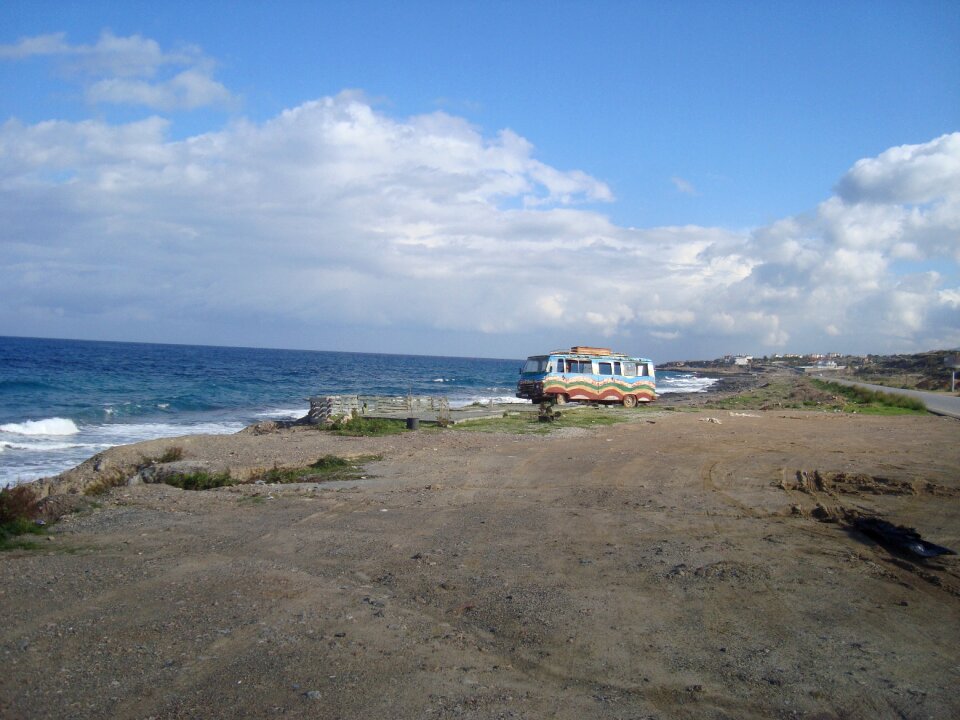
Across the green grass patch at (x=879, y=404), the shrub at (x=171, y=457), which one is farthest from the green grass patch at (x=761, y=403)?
the shrub at (x=171, y=457)

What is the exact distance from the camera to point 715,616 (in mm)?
6117

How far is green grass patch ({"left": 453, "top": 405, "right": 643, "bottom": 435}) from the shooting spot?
21859 millimetres

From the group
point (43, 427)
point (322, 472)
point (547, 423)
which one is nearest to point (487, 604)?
point (322, 472)

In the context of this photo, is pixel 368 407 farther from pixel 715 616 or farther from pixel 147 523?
pixel 715 616

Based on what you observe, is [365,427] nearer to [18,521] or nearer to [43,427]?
[18,521]

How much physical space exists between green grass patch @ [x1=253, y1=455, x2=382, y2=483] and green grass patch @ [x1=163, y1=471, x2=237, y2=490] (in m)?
0.71

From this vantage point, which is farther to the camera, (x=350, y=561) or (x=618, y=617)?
(x=350, y=561)

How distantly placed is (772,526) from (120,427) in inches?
1064

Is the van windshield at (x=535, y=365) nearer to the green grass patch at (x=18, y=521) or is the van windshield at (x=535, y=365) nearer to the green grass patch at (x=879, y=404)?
the green grass patch at (x=879, y=404)

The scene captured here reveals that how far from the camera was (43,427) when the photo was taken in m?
26.6

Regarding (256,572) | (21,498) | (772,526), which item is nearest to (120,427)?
(21,498)

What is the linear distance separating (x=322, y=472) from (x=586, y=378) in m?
19.3

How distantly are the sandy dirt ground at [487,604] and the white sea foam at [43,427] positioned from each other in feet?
58.7

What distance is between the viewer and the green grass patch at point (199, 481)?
12391 millimetres
